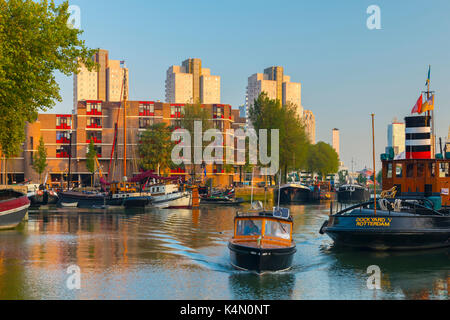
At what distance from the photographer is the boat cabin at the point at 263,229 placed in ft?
75.0

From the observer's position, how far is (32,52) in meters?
30.1

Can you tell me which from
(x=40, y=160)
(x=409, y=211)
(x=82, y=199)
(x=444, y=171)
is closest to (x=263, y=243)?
(x=409, y=211)

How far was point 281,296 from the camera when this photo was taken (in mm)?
18828

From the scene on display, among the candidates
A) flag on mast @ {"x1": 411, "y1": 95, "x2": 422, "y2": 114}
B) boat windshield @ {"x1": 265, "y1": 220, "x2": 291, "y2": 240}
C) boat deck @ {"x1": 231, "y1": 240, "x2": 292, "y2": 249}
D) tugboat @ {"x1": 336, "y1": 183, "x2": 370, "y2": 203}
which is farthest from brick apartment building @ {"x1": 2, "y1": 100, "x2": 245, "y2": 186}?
boat deck @ {"x1": 231, "y1": 240, "x2": 292, "y2": 249}

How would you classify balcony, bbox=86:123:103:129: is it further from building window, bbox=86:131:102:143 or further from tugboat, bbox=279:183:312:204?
tugboat, bbox=279:183:312:204

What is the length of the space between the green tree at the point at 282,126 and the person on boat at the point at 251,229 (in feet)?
232

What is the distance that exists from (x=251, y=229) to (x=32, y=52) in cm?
1709

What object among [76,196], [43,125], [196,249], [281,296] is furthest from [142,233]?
[43,125]

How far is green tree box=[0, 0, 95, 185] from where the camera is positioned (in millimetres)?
28812

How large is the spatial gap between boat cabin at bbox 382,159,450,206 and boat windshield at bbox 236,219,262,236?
16.3 meters

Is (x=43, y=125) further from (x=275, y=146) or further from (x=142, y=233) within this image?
(x=142, y=233)

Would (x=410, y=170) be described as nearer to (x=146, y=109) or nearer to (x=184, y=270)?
(x=184, y=270)
